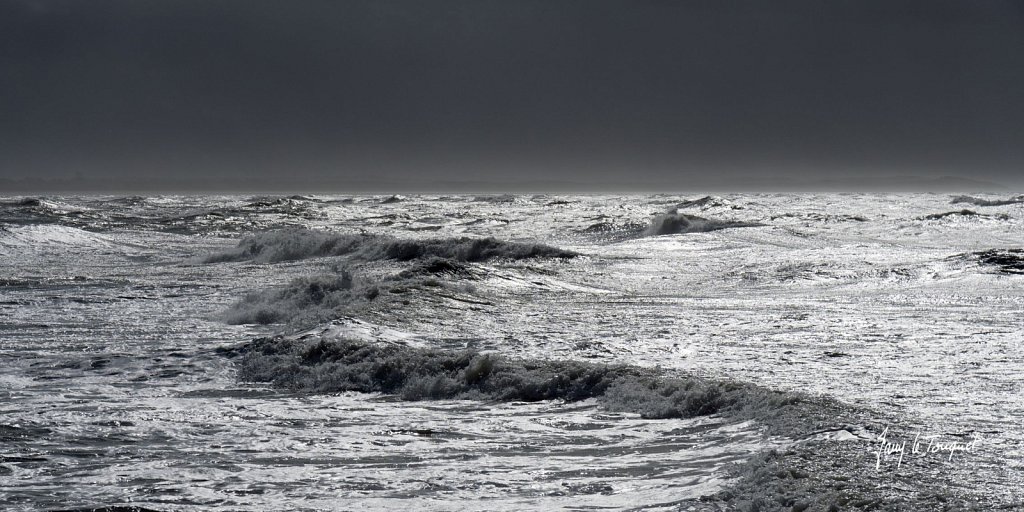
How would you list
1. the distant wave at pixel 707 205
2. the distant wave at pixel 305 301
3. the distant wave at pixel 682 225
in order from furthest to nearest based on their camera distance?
the distant wave at pixel 707 205
the distant wave at pixel 682 225
the distant wave at pixel 305 301

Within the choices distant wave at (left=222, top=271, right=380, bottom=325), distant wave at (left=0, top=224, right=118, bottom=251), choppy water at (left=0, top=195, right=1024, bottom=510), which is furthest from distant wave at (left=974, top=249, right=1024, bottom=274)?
distant wave at (left=0, top=224, right=118, bottom=251)

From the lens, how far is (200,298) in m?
17.5

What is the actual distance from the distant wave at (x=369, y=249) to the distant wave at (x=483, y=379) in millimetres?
15422

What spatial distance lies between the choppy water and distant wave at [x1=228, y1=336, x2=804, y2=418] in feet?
0.91

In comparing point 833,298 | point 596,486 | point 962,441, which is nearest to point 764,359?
point 962,441

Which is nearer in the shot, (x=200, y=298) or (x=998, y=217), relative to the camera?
(x=200, y=298)

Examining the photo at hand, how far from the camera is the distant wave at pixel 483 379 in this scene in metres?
8.07

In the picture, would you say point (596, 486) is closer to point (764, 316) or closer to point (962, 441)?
point (962, 441)

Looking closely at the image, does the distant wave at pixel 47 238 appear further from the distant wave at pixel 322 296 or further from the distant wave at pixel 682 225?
the distant wave at pixel 682 225

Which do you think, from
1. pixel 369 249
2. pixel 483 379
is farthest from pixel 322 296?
pixel 369 249

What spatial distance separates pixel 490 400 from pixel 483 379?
60 centimetres

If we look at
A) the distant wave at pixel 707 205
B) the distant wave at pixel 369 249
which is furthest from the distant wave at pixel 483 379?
the distant wave at pixel 707 205

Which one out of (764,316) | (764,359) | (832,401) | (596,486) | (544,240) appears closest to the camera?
(596,486)

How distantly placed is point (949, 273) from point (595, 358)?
12555mm
